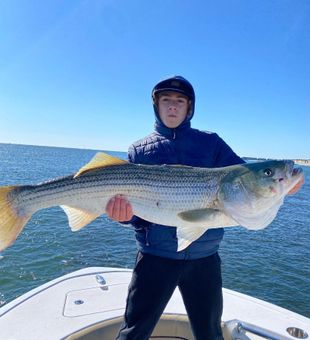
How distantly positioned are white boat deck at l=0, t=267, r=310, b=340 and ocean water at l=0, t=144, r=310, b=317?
5593 mm

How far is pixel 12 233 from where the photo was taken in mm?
3787

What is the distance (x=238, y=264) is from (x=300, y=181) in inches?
436

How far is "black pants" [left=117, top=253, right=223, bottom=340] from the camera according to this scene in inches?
144

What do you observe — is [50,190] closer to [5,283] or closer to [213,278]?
[213,278]

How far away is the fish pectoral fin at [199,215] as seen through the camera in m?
3.50

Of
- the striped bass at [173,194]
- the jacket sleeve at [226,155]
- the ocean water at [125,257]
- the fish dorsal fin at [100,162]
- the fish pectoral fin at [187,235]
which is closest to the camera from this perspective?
the fish pectoral fin at [187,235]

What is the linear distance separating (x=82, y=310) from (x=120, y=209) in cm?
189

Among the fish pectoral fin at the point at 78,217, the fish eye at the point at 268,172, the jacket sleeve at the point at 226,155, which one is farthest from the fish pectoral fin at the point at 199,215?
the fish pectoral fin at the point at 78,217

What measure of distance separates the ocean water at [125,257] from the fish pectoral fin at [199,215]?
8.25m

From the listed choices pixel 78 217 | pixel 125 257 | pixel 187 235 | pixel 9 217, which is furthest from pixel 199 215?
pixel 125 257

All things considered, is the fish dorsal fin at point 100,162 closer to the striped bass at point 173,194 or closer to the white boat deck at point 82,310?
the striped bass at point 173,194

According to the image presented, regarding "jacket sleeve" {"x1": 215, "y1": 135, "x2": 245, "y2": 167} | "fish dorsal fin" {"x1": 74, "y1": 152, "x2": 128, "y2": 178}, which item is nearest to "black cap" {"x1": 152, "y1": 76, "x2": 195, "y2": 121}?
"jacket sleeve" {"x1": 215, "y1": 135, "x2": 245, "y2": 167}

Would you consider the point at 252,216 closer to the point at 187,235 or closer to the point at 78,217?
the point at 187,235

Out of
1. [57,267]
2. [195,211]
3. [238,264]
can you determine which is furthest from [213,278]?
[238,264]
